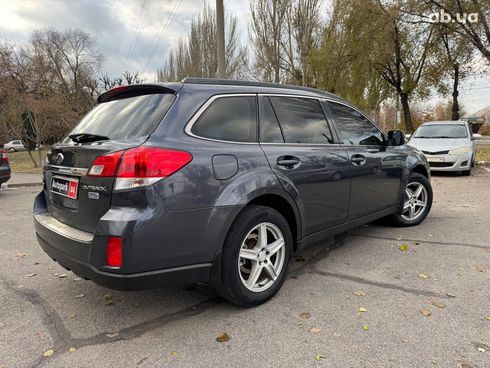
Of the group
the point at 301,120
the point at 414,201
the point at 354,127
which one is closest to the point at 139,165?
the point at 301,120

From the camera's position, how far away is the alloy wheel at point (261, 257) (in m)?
2.82

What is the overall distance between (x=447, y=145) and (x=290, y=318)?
9.68 metres

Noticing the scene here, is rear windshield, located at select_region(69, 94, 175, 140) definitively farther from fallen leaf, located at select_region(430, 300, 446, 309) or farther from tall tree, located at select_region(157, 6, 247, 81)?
tall tree, located at select_region(157, 6, 247, 81)

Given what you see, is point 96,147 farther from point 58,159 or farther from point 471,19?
point 471,19

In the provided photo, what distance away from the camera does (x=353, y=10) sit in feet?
58.3

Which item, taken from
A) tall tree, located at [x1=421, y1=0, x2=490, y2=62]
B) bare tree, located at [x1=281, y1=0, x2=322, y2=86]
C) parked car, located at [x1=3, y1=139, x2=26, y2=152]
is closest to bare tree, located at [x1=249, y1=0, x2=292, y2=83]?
bare tree, located at [x1=281, y1=0, x2=322, y2=86]

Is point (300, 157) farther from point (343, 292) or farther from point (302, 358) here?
point (302, 358)

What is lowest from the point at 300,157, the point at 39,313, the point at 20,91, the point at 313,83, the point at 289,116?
the point at 39,313

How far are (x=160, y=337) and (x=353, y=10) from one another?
18.9 metres

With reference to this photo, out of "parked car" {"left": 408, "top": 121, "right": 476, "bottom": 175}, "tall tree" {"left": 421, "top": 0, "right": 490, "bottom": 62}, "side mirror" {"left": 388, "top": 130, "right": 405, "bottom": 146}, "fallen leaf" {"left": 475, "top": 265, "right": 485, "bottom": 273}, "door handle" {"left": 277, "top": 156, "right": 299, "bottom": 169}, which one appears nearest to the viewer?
"door handle" {"left": 277, "top": 156, "right": 299, "bottom": 169}

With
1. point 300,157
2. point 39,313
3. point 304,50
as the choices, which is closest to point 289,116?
point 300,157

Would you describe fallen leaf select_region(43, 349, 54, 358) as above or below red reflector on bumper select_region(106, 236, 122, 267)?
below

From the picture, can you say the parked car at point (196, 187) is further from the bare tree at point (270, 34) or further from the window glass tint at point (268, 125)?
the bare tree at point (270, 34)

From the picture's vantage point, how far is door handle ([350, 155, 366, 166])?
12.2 ft
